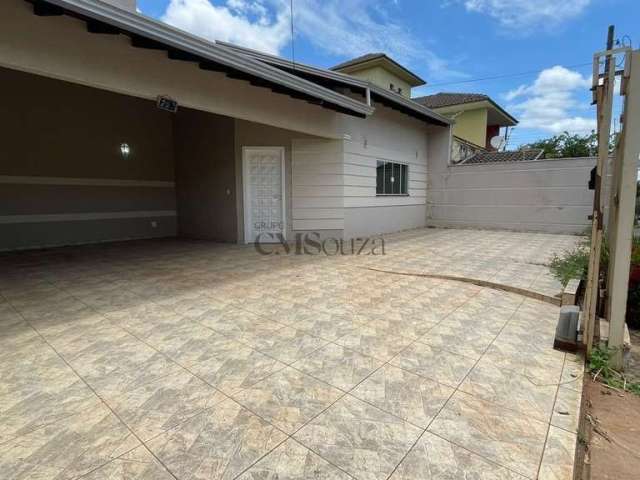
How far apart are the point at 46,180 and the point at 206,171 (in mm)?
3373

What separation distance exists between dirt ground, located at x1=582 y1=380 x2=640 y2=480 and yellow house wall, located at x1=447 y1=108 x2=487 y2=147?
16.5 metres

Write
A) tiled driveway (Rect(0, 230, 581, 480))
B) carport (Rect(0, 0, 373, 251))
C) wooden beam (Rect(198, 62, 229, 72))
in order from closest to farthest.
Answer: tiled driveway (Rect(0, 230, 581, 480))
carport (Rect(0, 0, 373, 251))
wooden beam (Rect(198, 62, 229, 72))

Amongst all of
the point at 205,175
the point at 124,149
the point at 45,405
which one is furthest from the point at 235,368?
the point at 124,149

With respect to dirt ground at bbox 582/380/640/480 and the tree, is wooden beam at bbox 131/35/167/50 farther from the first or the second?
the tree

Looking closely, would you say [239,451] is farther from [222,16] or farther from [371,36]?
[371,36]

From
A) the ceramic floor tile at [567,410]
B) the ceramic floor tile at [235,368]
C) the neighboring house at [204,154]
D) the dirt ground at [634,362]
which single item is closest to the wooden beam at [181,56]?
the neighboring house at [204,154]

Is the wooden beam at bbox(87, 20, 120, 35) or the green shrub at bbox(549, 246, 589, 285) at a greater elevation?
the wooden beam at bbox(87, 20, 120, 35)

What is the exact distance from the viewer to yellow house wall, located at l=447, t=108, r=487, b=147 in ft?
54.8

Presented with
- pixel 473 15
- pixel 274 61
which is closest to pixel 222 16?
pixel 274 61

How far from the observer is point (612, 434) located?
201 cm

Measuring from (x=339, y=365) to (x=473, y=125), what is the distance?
17.6 metres

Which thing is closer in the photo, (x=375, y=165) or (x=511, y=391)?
(x=511, y=391)

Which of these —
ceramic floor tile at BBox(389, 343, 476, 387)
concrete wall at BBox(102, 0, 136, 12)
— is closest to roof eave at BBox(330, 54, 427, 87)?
concrete wall at BBox(102, 0, 136, 12)

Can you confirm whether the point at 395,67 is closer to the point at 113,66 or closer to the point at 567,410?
the point at 113,66
